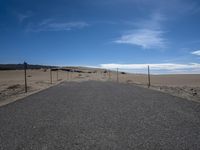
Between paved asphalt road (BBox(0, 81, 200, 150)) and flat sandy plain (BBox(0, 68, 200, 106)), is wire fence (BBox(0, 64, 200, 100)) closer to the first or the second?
flat sandy plain (BBox(0, 68, 200, 106))

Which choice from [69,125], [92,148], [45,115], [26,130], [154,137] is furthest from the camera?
[45,115]

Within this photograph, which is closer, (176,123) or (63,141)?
(63,141)

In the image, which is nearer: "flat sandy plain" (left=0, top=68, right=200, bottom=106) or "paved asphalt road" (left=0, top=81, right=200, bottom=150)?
"paved asphalt road" (left=0, top=81, right=200, bottom=150)

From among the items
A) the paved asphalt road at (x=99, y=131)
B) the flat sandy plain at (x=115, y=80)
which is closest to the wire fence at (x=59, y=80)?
the flat sandy plain at (x=115, y=80)

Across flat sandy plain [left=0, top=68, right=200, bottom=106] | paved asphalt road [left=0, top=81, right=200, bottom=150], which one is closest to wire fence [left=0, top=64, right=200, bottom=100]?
flat sandy plain [left=0, top=68, right=200, bottom=106]

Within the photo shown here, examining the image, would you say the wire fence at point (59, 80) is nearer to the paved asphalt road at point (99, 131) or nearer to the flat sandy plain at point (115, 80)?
the flat sandy plain at point (115, 80)

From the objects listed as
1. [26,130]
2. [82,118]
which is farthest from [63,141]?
[82,118]

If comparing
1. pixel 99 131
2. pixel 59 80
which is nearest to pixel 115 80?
pixel 59 80

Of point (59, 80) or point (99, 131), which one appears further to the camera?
point (59, 80)

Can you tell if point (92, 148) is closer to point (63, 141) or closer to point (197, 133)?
point (63, 141)

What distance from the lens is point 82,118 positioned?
8.22 meters

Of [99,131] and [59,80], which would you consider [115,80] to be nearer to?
[59,80]

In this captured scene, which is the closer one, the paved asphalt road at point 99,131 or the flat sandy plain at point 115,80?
the paved asphalt road at point 99,131

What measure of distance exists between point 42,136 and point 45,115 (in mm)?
2921
